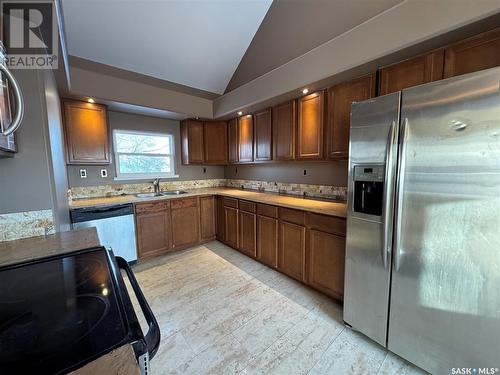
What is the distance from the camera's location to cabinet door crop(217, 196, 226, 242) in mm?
3648

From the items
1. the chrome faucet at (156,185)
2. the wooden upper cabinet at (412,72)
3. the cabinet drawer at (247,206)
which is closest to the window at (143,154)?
the chrome faucet at (156,185)

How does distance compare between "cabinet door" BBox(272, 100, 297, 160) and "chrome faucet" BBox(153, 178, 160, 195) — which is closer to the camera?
"cabinet door" BBox(272, 100, 297, 160)

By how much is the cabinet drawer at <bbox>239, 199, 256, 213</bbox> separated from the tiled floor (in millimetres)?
819

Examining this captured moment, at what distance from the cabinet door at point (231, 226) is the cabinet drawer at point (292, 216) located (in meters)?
0.96

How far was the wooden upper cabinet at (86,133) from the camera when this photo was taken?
2697mm

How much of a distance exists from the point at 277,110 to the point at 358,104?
150 centimetres

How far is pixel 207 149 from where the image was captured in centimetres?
396

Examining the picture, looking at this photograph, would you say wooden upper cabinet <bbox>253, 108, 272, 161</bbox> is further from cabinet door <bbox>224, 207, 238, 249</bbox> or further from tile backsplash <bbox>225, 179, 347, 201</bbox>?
cabinet door <bbox>224, 207, 238, 249</bbox>

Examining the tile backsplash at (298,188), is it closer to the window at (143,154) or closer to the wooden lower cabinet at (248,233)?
the wooden lower cabinet at (248,233)

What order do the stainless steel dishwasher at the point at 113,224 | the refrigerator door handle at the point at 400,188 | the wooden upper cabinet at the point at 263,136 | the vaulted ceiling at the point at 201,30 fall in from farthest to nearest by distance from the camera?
the wooden upper cabinet at the point at 263,136 → the stainless steel dishwasher at the point at 113,224 → the vaulted ceiling at the point at 201,30 → the refrigerator door handle at the point at 400,188

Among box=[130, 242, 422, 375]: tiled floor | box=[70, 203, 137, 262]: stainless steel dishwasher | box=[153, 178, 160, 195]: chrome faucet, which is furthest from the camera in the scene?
box=[153, 178, 160, 195]: chrome faucet

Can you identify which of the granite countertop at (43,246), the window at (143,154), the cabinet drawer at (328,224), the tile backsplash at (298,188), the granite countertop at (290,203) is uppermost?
the window at (143,154)

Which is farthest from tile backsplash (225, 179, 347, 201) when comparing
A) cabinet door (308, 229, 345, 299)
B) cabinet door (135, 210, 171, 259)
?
cabinet door (135, 210, 171, 259)

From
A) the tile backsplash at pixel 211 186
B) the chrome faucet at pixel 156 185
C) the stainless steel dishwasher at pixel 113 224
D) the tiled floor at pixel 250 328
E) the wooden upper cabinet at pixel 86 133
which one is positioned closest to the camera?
the tiled floor at pixel 250 328
